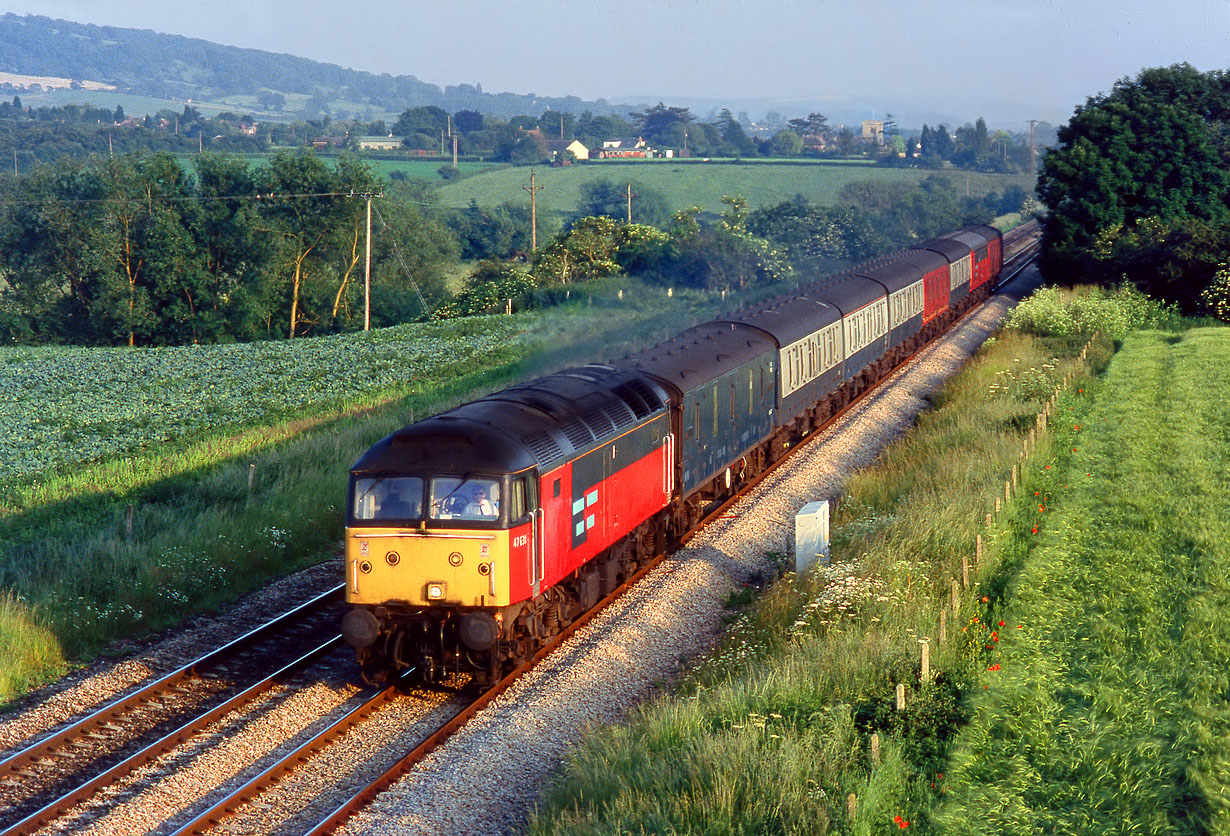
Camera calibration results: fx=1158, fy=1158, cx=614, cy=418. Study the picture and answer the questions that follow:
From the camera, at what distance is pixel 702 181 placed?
14438cm

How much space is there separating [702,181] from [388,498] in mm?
134872

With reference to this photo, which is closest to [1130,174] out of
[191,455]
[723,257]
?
[723,257]

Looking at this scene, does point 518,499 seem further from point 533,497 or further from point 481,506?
point 481,506

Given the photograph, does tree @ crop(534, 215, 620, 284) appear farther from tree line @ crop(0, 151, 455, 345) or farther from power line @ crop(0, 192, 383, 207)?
power line @ crop(0, 192, 383, 207)

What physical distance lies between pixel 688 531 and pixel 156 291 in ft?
200

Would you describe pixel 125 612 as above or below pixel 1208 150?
below

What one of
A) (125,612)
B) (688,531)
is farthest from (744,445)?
(125,612)

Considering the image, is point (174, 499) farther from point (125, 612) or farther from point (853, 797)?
point (853, 797)

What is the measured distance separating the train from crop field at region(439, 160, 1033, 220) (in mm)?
103127

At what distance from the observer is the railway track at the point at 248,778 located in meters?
11.0

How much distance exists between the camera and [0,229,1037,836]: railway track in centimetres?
1103

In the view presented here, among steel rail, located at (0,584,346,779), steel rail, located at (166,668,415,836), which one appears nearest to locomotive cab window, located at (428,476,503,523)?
steel rail, located at (166,668,415,836)

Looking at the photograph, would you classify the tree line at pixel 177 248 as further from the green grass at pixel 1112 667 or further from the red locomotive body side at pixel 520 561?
the red locomotive body side at pixel 520 561

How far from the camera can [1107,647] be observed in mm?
13766
